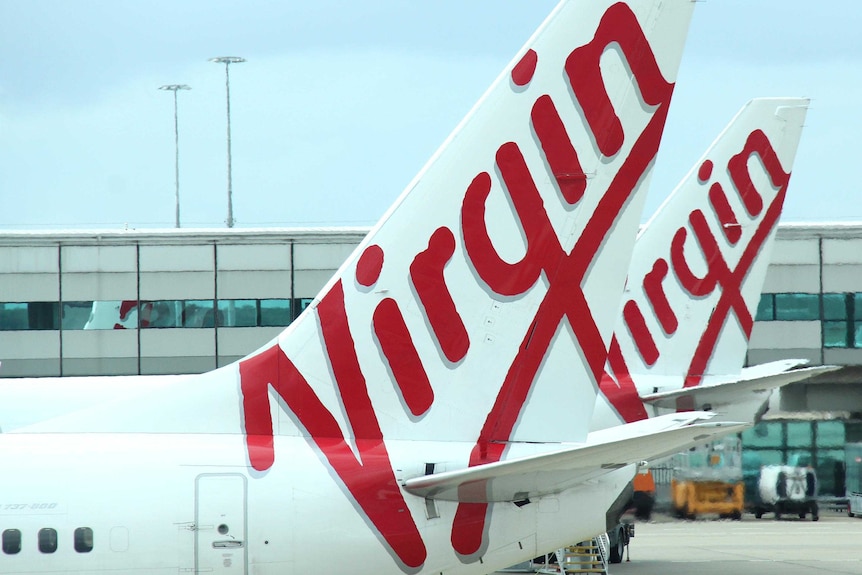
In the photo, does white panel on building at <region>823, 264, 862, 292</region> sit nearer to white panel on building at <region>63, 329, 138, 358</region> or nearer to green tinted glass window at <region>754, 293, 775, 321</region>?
green tinted glass window at <region>754, 293, 775, 321</region>

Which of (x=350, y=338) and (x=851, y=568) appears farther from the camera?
(x=851, y=568)

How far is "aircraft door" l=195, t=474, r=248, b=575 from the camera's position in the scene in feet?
27.7

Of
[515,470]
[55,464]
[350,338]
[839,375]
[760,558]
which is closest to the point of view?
[515,470]

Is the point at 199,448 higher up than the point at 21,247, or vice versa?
the point at 21,247

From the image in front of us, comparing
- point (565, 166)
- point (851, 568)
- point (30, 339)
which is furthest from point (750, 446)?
point (565, 166)

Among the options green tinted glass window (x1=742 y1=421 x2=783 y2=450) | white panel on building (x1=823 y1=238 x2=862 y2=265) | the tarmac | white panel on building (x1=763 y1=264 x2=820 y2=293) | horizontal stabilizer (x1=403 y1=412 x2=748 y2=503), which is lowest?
the tarmac

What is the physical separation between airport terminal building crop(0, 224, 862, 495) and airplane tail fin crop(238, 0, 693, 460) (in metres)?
27.9

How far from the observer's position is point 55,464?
8609 millimetres

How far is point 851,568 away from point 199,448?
1924cm

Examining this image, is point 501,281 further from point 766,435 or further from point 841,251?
point 841,251

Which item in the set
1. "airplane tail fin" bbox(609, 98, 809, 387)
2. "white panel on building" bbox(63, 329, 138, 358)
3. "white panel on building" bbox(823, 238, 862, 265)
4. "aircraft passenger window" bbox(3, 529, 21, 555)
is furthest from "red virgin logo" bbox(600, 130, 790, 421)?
"white panel on building" bbox(63, 329, 138, 358)

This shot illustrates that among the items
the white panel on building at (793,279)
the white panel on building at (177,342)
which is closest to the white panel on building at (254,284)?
the white panel on building at (177,342)

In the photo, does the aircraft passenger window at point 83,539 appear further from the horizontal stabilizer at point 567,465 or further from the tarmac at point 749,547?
the tarmac at point 749,547

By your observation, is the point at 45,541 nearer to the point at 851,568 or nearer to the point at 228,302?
the point at 851,568
